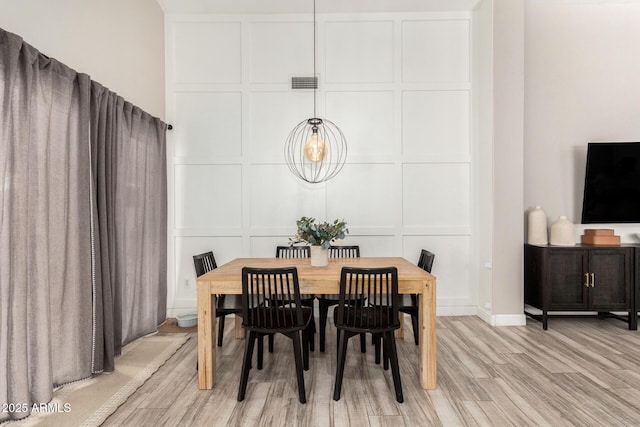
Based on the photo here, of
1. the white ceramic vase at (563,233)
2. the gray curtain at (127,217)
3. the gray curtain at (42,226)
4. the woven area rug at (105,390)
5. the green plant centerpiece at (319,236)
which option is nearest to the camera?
Result: the gray curtain at (42,226)

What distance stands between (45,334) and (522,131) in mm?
4698

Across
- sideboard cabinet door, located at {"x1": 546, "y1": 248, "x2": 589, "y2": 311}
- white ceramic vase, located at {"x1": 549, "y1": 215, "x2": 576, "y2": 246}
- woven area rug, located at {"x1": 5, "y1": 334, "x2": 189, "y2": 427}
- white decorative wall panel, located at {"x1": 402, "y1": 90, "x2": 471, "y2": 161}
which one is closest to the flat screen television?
white ceramic vase, located at {"x1": 549, "y1": 215, "x2": 576, "y2": 246}

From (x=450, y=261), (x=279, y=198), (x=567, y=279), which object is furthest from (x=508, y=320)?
(x=279, y=198)

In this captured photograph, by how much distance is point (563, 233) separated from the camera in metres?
3.97

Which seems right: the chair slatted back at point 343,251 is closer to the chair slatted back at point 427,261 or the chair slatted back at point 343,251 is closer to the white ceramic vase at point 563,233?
the chair slatted back at point 427,261

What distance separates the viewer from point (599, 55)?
429 cm

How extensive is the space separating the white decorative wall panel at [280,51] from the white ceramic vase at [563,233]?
338cm

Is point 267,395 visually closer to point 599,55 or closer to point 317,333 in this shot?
point 317,333

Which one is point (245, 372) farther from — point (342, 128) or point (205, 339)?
Answer: point (342, 128)

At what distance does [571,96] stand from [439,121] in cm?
157

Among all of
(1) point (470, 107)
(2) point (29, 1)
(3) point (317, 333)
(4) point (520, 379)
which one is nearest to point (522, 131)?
(1) point (470, 107)

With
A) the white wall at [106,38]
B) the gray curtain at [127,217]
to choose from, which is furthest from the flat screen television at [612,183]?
the white wall at [106,38]

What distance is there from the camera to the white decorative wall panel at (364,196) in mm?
4430

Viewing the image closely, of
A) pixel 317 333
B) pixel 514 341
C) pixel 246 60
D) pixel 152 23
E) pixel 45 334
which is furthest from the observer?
pixel 246 60
